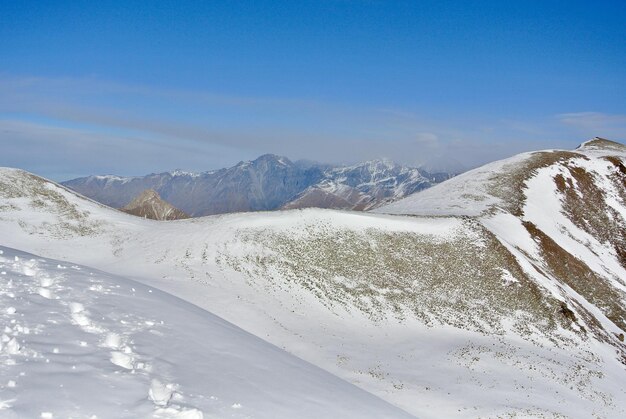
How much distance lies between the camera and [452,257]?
50.7 metres

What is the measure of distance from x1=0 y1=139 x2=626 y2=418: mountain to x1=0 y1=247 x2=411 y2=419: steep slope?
1341cm

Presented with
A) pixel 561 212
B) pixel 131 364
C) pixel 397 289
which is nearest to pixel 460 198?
pixel 561 212

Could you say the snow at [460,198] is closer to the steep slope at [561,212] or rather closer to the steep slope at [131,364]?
the steep slope at [561,212]

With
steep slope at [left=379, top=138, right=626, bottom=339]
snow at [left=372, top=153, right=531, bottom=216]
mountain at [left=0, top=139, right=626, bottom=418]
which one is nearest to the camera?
mountain at [left=0, top=139, right=626, bottom=418]

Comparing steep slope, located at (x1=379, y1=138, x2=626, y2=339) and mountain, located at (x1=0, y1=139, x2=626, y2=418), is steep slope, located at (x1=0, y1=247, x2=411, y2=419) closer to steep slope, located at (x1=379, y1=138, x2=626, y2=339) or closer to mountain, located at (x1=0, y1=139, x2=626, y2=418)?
mountain, located at (x1=0, y1=139, x2=626, y2=418)

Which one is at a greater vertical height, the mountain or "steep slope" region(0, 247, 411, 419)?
"steep slope" region(0, 247, 411, 419)

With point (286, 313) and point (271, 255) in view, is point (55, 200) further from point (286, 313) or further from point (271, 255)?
point (286, 313)

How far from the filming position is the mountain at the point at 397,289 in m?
31.8

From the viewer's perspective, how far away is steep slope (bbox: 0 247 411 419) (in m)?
8.94

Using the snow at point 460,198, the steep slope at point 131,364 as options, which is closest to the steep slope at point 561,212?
the snow at point 460,198

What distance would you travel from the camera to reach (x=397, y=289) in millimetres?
44188

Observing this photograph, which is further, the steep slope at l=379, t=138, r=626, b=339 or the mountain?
the steep slope at l=379, t=138, r=626, b=339

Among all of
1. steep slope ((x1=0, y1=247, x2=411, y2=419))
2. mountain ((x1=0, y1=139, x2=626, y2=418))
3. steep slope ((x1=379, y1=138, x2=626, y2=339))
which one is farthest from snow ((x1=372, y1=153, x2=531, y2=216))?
steep slope ((x1=0, y1=247, x2=411, y2=419))

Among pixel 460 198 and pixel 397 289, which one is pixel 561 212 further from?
pixel 397 289
